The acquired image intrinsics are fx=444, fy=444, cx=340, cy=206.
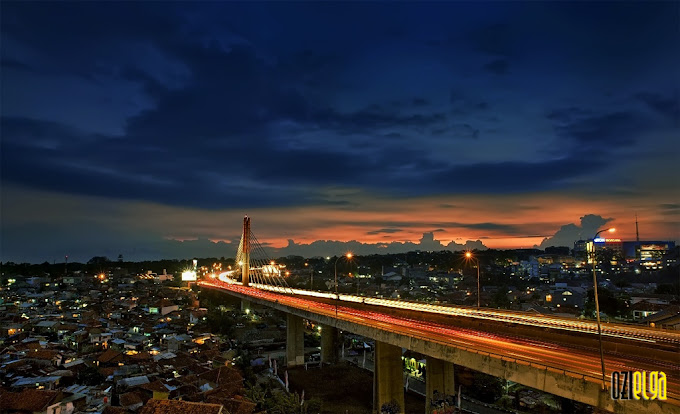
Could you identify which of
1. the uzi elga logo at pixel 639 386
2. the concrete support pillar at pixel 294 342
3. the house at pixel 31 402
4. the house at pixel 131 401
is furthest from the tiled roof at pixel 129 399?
the uzi elga logo at pixel 639 386

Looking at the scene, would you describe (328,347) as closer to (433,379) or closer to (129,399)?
(433,379)

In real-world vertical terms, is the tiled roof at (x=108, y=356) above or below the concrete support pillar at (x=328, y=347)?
above

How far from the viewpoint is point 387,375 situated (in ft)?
104

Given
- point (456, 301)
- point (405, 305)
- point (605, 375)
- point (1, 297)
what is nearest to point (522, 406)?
point (405, 305)

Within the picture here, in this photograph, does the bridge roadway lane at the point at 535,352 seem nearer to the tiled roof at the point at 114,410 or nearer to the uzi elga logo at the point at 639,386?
the uzi elga logo at the point at 639,386

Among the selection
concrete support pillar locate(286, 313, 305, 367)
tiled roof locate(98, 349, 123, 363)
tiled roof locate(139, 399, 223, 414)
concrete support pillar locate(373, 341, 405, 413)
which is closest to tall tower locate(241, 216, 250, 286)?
concrete support pillar locate(286, 313, 305, 367)

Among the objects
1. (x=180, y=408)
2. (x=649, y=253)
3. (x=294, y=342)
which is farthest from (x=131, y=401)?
(x=649, y=253)

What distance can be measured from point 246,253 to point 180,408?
242ft

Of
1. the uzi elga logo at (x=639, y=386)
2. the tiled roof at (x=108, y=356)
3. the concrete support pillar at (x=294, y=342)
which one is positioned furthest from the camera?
the concrete support pillar at (x=294, y=342)

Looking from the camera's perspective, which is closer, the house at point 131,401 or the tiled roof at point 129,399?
the house at point 131,401

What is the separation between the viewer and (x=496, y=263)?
557 feet

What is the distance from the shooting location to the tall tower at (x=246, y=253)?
9203cm

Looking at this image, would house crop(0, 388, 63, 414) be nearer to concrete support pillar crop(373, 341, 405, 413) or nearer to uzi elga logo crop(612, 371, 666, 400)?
concrete support pillar crop(373, 341, 405, 413)

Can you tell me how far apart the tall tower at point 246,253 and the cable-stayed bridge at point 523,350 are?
54865mm
